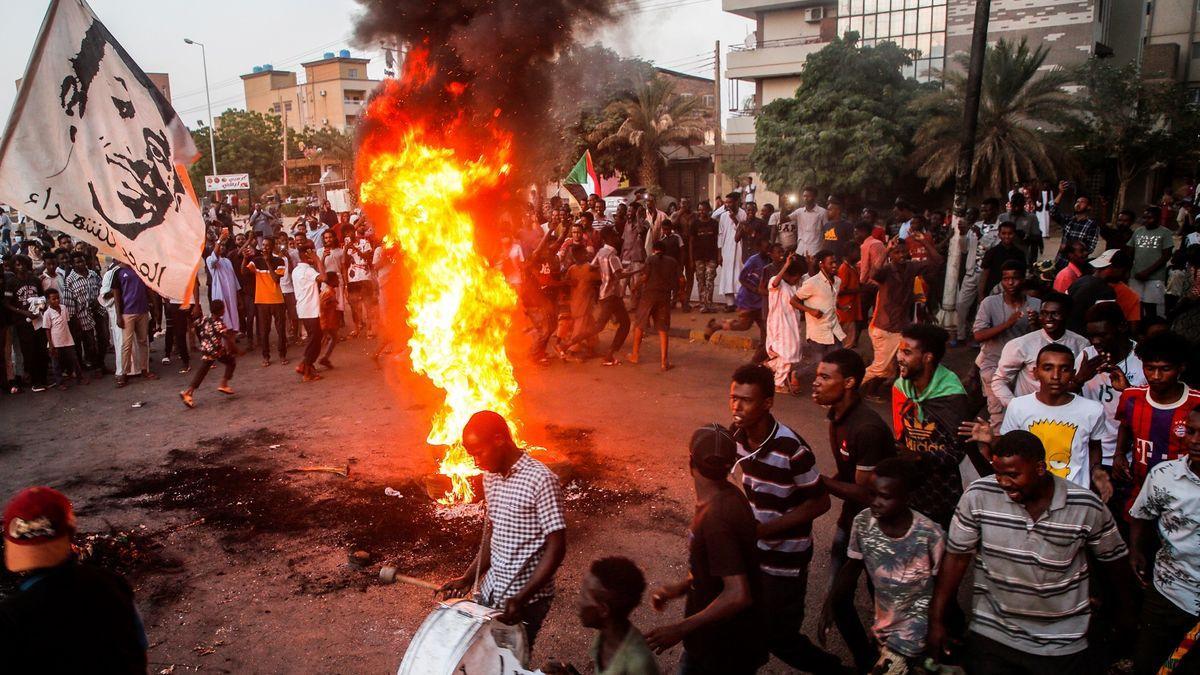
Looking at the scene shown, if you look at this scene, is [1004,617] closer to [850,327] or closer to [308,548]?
[308,548]

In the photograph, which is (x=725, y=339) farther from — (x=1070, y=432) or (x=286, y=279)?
(x=1070, y=432)

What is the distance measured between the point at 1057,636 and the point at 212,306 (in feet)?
35.3

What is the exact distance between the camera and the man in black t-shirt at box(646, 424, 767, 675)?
3256mm

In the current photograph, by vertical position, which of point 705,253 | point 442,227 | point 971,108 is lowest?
point 705,253

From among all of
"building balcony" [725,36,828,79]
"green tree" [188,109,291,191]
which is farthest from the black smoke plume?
"green tree" [188,109,291,191]

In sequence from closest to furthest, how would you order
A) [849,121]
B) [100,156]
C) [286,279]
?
[100,156] < [286,279] < [849,121]

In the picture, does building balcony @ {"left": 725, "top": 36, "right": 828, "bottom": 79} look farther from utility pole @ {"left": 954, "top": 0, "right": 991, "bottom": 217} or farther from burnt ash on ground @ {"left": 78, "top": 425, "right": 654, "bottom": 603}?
burnt ash on ground @ {"left": 78, "top": 425, "right": 654, "bottom": 603}

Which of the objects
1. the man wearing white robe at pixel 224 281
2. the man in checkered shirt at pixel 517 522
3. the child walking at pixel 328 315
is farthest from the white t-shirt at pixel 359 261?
the man in checkered shirt at pixel 517 522

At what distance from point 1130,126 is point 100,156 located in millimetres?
33634

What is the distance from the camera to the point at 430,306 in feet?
28.3

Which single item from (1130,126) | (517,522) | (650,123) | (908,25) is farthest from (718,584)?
(908,25)

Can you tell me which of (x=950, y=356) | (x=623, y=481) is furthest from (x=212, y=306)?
(x=950, y=356)

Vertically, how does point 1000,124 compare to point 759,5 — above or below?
below

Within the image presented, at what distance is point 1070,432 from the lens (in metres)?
4.36
